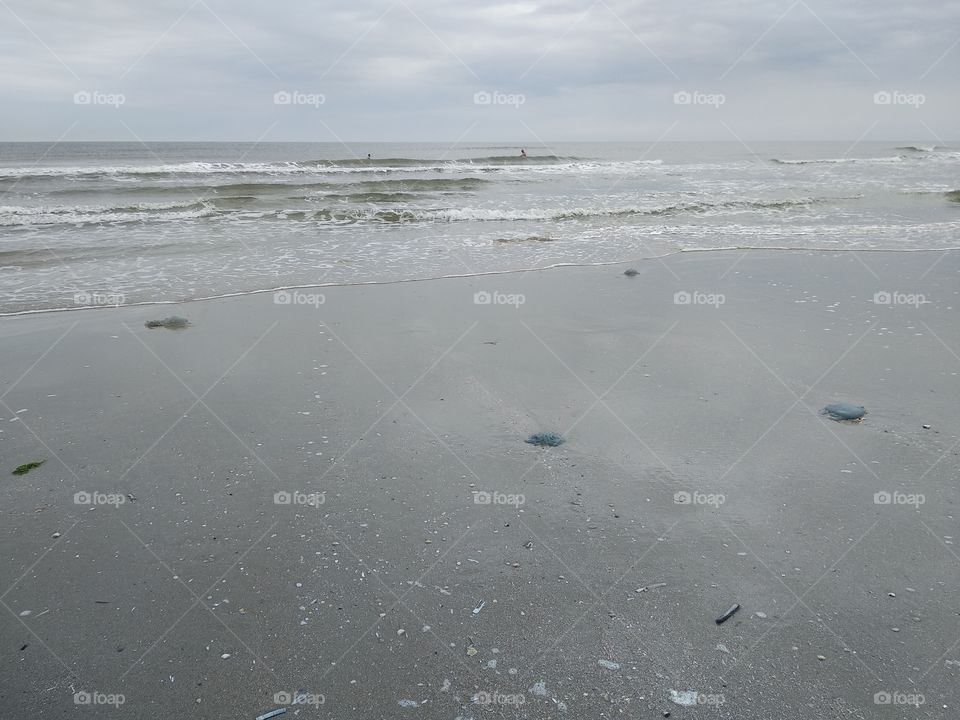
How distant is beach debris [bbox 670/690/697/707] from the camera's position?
2.45m

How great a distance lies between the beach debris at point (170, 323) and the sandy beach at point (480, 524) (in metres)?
0.33

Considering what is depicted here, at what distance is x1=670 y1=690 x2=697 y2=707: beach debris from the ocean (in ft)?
26.4

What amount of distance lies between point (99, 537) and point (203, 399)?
191 centimetres

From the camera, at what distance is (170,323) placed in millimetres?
7277

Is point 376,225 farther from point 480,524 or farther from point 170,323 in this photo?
point 480,524

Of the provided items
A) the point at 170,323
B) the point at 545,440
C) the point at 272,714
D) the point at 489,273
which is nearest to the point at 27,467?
the point at 272,714

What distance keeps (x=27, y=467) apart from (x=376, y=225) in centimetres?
1268

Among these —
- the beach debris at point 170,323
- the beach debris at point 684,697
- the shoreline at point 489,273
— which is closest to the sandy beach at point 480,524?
the beach debris at point 684,697

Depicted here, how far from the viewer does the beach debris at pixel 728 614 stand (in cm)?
287

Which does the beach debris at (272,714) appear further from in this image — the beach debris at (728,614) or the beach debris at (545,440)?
the beach debris at (545,440)

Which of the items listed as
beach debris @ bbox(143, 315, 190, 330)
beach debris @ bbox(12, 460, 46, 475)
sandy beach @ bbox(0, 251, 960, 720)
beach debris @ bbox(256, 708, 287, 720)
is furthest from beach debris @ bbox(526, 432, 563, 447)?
beach debris @ bbox(143, 315, 190, 330)

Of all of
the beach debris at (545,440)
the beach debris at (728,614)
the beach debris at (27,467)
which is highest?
the beach debris at (728,614)

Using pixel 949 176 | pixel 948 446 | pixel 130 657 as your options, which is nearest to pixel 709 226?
pixel 948 446

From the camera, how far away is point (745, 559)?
3287 millimetres
